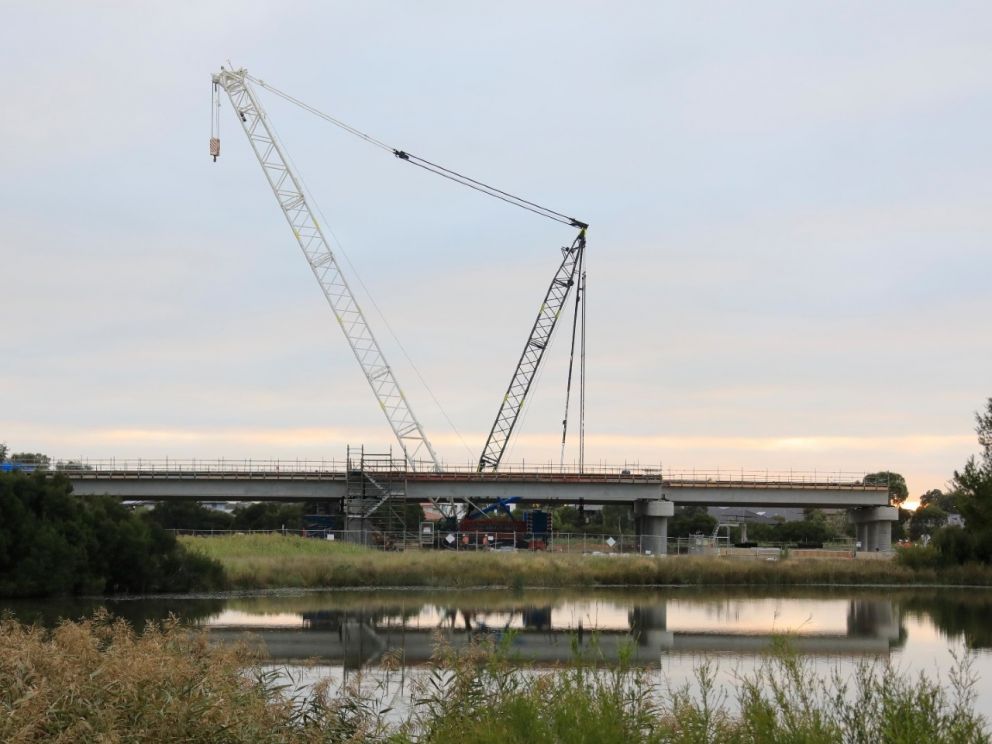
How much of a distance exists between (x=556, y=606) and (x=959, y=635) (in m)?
16.7

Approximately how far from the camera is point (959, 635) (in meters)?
41.3

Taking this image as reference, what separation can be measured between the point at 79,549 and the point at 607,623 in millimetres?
21699

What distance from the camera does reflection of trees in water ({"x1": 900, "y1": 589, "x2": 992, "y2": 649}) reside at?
4147cm

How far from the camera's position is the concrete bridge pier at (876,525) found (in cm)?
10019

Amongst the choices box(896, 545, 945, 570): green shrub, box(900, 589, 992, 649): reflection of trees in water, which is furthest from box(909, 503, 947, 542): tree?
box(900, 589, 992, 649): reflection of trees in water

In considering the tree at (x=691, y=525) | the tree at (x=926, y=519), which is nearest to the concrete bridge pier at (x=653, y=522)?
the tree at (x=691, y=525)

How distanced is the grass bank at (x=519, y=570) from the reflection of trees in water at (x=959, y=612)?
784 centimetres

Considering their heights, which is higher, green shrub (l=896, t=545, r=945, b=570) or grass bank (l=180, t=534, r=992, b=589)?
green shrub (l=896, t=545, r=945, b=570)

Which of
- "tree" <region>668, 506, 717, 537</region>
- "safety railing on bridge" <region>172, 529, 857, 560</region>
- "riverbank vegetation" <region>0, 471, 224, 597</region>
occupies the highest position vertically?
"riverbank vegetation" <region>0, 471, 224, 597</region>

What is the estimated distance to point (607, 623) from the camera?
147 ft

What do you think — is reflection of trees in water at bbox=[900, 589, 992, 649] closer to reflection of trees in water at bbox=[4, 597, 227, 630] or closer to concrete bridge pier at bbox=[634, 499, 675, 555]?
reflection of trees in water at bbox=[4, 597, 227, 630]

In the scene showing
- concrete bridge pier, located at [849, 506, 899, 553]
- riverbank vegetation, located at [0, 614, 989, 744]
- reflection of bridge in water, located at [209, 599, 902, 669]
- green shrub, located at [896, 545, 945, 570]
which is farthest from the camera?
concrete bridge pier, located at [849, 506, 899, 553]

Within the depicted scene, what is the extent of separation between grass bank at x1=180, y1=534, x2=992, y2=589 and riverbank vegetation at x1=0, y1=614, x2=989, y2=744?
138 feet

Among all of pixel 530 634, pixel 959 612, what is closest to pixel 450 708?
pixel 530 634
